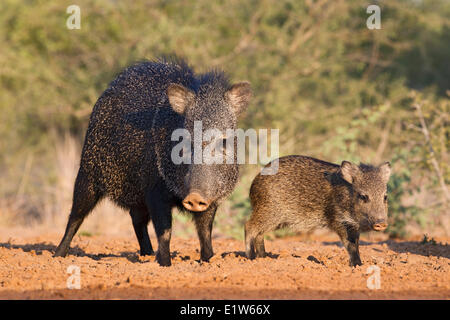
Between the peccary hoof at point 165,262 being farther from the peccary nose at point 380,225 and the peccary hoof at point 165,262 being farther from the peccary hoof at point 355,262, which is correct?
the peccary nose at point 380,225

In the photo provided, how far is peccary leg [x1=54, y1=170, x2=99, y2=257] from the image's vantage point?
5.52 metres

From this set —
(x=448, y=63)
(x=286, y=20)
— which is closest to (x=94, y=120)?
(x=286, y=20)

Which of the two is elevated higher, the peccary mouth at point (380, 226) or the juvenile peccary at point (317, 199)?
the juvenile peccary at point (317, 199)

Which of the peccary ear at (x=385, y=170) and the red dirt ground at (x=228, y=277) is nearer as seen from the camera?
the red dirt ground at (x=228, y=277)

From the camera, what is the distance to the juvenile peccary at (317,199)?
5.33 meters

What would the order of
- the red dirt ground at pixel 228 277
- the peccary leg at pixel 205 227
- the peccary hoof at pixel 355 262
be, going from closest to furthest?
the red dirt ground at pixel 228 277 → the peccary leg at pixel 205 227 → the peccary hoof at pixel 355 262

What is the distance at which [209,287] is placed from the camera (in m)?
4.04

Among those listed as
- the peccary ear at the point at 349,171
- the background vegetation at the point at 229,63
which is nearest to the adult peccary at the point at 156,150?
the peccary ear at the point at 349,171

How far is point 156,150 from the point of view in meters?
4.76

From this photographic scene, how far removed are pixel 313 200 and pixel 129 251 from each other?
1.85 meters

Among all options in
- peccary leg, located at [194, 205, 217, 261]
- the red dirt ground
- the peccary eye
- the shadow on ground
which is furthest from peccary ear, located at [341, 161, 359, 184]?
peccary leg, located at [194, 205, 217, 261]

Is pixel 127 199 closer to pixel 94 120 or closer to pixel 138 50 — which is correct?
pixel 94 120

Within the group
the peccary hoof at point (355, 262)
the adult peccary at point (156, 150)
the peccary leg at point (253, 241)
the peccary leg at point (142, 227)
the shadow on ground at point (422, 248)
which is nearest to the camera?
the adult peccary at point (156, 150)

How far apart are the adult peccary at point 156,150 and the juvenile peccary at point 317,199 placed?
681mm
